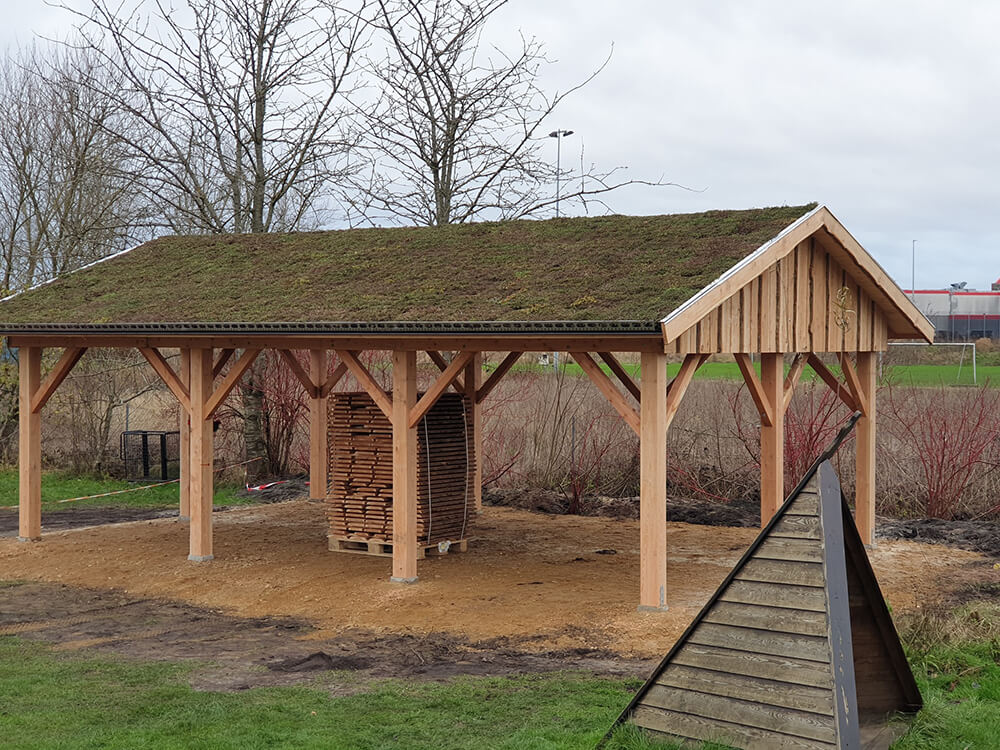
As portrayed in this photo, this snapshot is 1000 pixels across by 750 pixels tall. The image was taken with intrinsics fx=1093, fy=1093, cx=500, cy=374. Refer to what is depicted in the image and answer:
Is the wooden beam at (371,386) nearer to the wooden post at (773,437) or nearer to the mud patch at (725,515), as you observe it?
the wooden post at (773,437)

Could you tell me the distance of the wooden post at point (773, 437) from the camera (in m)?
12.7

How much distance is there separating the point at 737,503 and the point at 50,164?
54.9 ft

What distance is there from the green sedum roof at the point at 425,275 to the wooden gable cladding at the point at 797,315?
549 millimetres

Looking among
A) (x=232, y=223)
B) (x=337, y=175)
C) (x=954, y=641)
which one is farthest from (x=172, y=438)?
(x=954, y=641)

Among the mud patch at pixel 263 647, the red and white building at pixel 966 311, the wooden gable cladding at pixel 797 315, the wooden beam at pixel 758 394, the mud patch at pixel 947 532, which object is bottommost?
the mud patch at pixel 263 647

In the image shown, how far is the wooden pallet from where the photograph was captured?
1363cm

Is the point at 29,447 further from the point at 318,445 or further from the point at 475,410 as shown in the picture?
the point at 475,410

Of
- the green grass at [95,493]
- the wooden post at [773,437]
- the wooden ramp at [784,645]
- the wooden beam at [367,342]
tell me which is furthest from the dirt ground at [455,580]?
the green grass at [95,493]

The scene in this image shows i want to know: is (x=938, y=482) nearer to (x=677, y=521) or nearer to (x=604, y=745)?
(x=677, y=521)

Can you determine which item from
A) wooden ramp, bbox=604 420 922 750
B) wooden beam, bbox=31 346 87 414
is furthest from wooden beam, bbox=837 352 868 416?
wooden beam, bbox=31 346 87 414

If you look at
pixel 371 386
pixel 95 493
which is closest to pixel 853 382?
pixel 371 386

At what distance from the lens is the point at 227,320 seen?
12.5 m

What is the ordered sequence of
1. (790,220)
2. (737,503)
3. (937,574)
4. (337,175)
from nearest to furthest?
1. (790,220)
2. (937,574)
3. (737,503)
4. (337,175)

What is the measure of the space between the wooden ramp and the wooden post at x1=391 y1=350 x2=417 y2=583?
18.6ft
